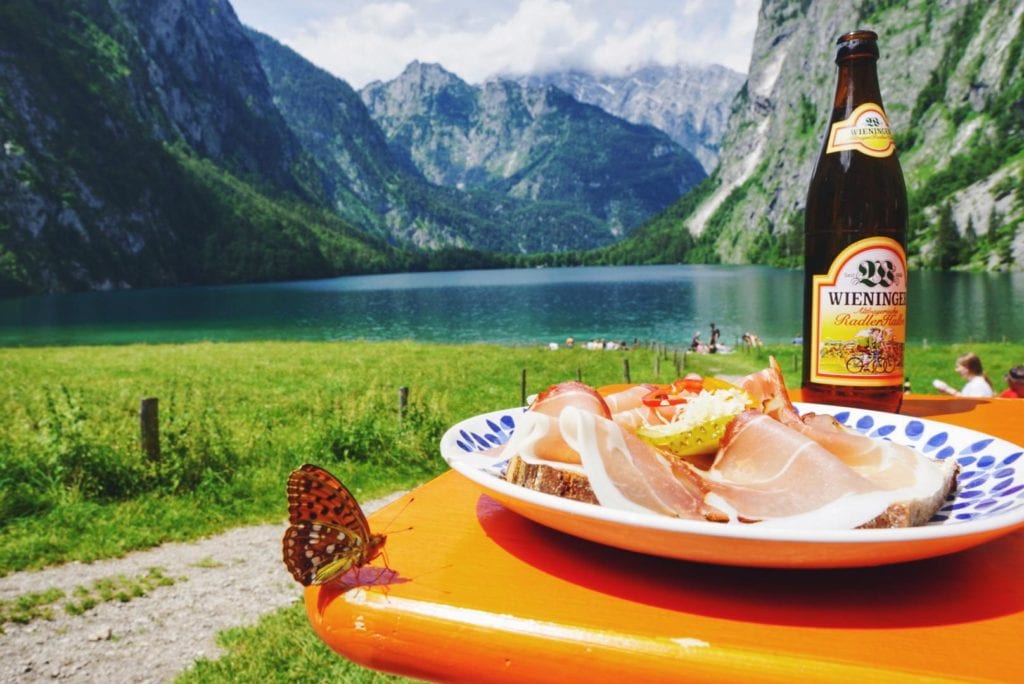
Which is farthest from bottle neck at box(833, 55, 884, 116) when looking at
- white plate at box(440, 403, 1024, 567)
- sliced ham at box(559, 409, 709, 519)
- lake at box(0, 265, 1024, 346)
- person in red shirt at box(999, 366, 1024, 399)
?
lake at box(0, 265, 1024, 346)

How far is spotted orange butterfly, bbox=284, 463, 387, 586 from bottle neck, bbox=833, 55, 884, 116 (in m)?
2.48

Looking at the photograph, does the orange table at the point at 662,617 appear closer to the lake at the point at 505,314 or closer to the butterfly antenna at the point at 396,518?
the butterfly antenna at the point at 396,518

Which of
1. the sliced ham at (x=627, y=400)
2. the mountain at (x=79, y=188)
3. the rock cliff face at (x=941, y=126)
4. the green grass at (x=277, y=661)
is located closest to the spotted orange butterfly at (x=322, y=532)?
the sliced ham at (x=627, y=400)

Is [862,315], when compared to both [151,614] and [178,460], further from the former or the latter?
[178,460]

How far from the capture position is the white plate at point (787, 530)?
98 cm

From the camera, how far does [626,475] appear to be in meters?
1.25

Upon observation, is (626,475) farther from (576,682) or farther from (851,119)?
(851,119)

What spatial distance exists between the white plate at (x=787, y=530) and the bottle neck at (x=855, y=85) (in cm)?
164

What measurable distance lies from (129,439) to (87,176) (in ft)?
615

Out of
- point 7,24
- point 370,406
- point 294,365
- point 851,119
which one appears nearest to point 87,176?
point 7,24

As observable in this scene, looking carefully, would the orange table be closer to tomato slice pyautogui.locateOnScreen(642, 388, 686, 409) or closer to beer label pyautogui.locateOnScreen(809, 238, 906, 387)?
tomato slice pyautogui.locateOnScreen(642, 388, 686, 409)

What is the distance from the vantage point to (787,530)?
0.99m

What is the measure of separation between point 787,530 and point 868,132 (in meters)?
2.23

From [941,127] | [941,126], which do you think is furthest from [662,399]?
[941,126]
